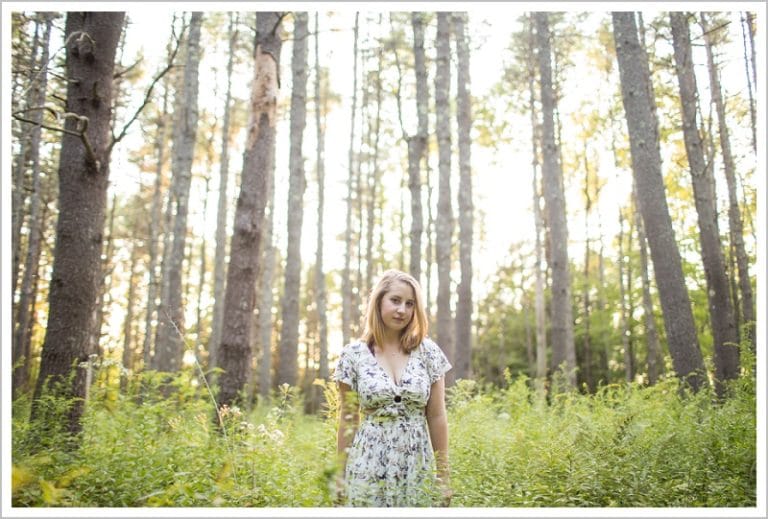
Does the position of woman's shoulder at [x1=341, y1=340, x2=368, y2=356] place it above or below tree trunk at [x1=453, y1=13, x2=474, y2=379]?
below

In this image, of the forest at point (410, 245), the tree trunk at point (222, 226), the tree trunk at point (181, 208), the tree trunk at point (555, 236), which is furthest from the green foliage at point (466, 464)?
the tree trunk at point (222, 226)

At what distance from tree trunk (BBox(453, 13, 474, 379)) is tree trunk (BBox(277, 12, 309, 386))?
12.4 feet

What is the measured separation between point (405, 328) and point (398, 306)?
165 mm

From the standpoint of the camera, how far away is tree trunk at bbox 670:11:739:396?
8.25 m

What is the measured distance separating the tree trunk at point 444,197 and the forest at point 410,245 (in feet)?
0.20

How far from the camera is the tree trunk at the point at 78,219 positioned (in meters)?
4.50

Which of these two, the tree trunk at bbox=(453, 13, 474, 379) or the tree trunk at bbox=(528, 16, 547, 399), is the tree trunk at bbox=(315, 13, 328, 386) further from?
the tree trunk at bbox=(528, 16, 547, 399)

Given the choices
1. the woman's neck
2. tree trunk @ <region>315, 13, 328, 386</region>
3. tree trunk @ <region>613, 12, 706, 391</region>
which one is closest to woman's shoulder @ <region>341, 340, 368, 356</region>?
the woman's neck

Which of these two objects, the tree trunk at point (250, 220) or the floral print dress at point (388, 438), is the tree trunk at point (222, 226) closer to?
the tree trunk at point (250, 220)

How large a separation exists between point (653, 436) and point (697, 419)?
2.96ft

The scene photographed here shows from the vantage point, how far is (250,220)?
6914 mm

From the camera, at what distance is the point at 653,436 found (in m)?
4.78

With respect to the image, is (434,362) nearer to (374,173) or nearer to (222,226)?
(222,226)

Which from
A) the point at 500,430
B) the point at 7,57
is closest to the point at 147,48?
the point at 7,57
